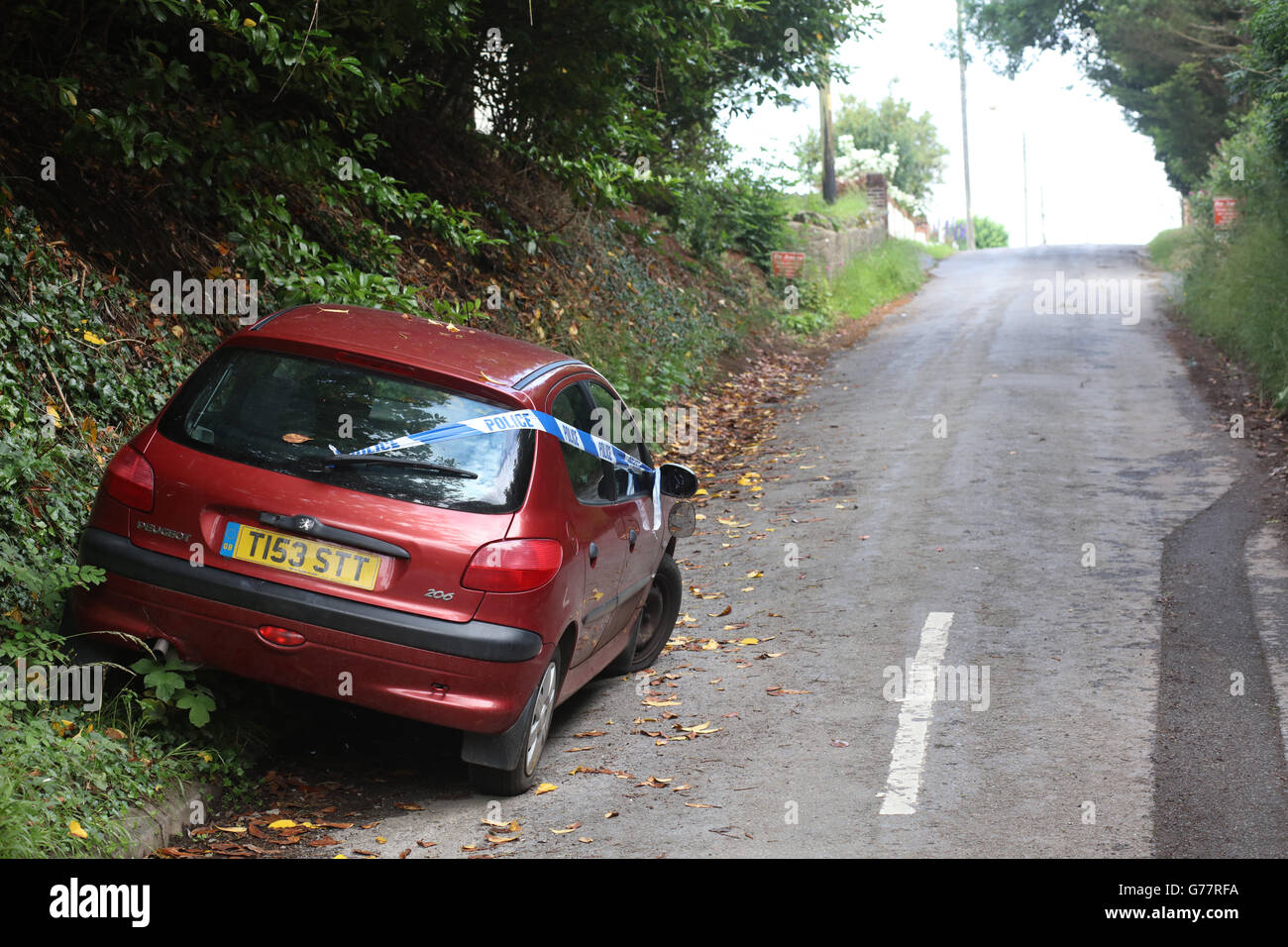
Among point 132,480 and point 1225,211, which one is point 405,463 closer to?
point 132,480

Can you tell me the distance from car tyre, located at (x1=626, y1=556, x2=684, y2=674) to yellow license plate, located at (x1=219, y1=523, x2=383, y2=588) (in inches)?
105

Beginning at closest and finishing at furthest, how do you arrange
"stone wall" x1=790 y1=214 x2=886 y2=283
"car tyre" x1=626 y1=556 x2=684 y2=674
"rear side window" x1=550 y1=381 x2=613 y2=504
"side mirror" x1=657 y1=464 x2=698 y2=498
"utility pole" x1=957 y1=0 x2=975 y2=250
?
"rear side window" x1=550 y1=381 x2=613 y2=504 → "side mirror" x1=657 y1=464 x2=698 y2=498 → "car tyre" x1=626 y1=556 x2=684 y2=674 → "stone wall" x1=790 y1=214 x2=886 y2=283 → "utility pole" x1=957 y1=0 x2=975 y2=250

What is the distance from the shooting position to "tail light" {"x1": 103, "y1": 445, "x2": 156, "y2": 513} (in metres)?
5.13

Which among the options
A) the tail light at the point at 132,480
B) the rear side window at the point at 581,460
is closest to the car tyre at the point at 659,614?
the rear side window at the point at 581,460

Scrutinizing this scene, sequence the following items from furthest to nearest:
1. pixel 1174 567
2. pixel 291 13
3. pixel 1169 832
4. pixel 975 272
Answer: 1. pixel 975 272
2. pixel 1174 567
3. pixel 291 13
4. pixel 1169 832

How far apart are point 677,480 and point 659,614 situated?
809mm

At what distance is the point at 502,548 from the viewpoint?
5074 millimetres

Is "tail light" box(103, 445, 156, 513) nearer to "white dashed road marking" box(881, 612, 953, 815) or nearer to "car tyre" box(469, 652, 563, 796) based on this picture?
"car tyre" box(469, 652, 563, 796)

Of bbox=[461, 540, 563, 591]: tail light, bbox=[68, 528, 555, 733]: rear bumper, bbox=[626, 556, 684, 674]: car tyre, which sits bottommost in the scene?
bbox=[626, 556, 684, 674]: car tyre

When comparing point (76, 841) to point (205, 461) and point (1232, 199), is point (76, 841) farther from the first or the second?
point (1232, 199)

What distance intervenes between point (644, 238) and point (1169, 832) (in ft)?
52.5

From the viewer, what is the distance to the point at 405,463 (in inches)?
203

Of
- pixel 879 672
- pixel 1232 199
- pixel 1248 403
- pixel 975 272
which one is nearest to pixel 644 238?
pixel 1248 403

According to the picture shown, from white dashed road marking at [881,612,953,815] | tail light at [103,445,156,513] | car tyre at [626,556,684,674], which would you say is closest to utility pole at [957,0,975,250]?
white dashed road marking at [881,612,953,815]
